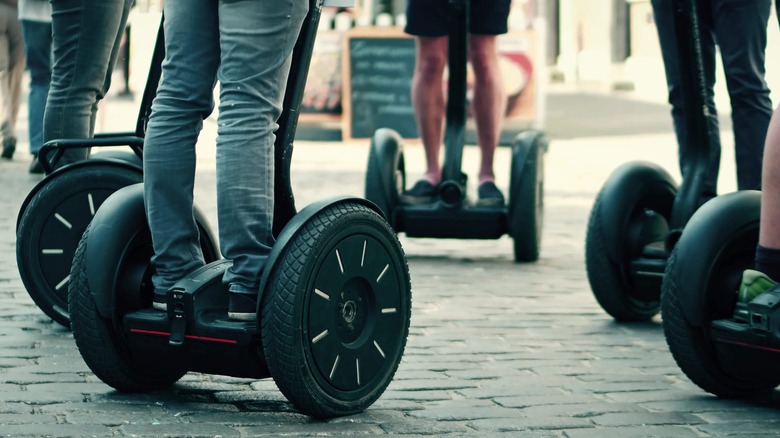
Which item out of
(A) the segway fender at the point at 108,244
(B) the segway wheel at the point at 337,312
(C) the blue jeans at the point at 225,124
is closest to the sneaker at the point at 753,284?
(B) the segway wheel at the point at 337,312

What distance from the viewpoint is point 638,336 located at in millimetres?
4441

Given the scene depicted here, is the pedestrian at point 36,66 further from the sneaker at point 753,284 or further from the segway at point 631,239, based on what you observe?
the sneaker at point 753,284

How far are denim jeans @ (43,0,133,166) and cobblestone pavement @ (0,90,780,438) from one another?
0.60m

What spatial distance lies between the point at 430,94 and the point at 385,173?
453 mm

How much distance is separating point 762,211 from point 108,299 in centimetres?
152

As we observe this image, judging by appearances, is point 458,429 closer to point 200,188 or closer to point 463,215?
point 463,215

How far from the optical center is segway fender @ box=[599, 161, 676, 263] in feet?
14.8

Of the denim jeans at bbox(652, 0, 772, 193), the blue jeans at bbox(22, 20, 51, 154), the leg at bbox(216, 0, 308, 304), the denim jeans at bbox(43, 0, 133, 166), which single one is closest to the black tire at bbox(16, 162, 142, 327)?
the denim jeans at bbox(43, 0, 133, 166)

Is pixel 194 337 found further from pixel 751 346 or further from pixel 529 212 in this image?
pixel 529 212

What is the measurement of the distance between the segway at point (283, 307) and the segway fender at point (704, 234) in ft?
2.20

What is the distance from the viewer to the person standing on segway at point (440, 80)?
5.96m

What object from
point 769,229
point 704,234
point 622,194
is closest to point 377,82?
point 622,194

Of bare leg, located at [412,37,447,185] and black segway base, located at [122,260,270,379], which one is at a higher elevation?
bare leg, located at [412,37,447,185]

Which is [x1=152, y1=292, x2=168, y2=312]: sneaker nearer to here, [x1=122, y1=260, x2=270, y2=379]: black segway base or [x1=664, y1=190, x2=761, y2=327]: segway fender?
[x1=122, y1=260, x2=270, y2=379]: black segway base
